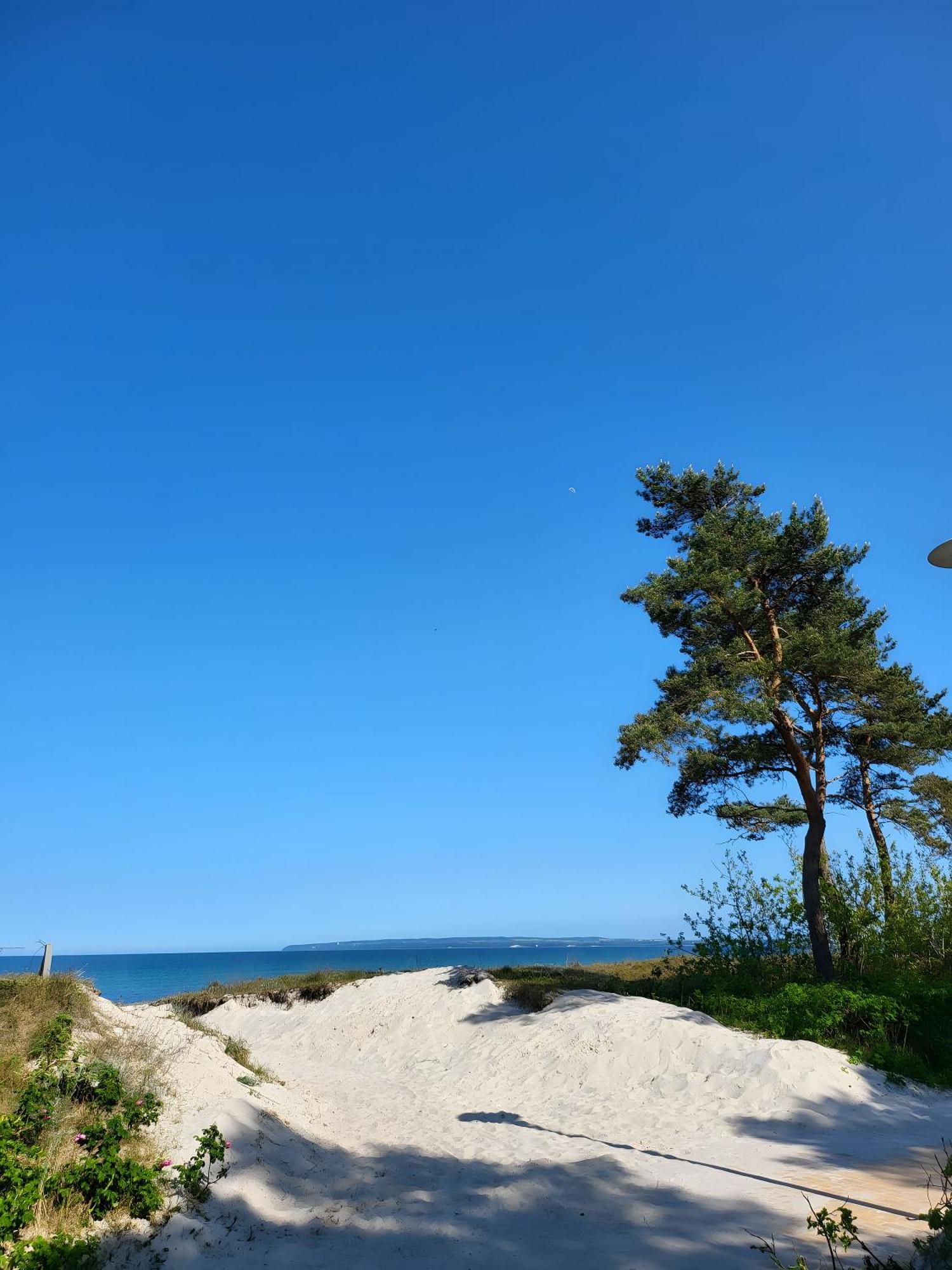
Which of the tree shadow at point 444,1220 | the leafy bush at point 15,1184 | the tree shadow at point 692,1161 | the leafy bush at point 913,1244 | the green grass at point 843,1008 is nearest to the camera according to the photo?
the leafy bush at point 913,1244

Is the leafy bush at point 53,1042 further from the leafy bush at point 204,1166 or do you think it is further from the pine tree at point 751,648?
the pine tree at point 751,648

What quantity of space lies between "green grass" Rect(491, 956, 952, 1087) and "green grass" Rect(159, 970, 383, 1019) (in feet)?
27.6

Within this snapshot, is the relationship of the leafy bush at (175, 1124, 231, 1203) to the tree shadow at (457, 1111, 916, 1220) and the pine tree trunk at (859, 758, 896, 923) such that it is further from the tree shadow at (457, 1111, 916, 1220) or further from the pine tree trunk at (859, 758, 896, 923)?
the pine tree trunk at (859, 758, 896, 923)

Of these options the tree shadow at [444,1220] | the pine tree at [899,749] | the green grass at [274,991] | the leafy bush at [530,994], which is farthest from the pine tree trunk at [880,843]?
the green grass at [274,991]

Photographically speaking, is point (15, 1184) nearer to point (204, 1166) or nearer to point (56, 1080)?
point (204, 1166)

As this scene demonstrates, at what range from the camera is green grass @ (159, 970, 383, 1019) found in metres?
24.1

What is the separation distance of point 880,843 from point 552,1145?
51.3 ft

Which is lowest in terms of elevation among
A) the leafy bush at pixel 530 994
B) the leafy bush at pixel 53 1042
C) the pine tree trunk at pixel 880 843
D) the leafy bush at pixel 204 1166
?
the leafy bush at pixel 530 994

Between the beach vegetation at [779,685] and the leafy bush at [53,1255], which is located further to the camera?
the beach vegetation at [779,685]

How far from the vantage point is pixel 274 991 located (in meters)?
24.7

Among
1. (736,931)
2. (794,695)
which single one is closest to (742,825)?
(736,931)

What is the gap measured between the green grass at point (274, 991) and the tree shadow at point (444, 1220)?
48.3ft

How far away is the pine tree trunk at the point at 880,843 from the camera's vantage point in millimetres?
18469

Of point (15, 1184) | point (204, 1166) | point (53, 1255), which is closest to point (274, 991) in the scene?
point (204, 1166)
